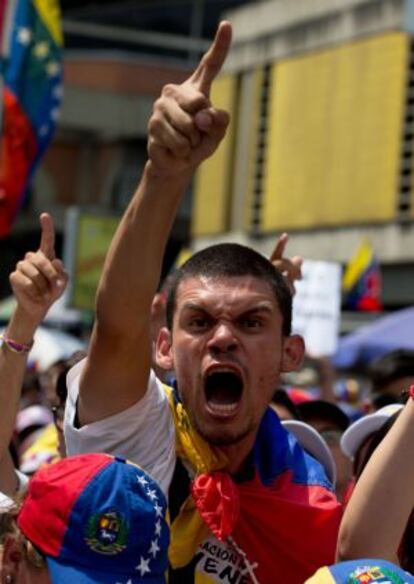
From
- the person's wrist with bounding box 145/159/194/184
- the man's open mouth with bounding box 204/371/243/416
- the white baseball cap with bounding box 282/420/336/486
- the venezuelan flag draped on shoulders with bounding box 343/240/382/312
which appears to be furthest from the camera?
the venezuelan flag draped on shoulders with bounding box 343/240/382/312

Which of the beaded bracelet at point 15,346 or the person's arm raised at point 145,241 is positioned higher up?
the person's arm raised at point 145,241

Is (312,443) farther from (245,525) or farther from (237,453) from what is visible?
(245,525)

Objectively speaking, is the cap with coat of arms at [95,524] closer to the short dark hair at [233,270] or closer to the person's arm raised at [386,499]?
the person's arm raised at [386,499]

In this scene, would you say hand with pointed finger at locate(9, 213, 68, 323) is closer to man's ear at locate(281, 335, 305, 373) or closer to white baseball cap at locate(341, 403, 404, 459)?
man's ear at locate(281, 335, 305, 373)

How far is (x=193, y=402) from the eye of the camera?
→ 13.8 feet

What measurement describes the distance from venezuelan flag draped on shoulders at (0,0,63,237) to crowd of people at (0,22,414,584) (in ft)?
27.4

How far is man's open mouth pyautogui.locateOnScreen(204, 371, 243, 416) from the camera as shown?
417 centimetres

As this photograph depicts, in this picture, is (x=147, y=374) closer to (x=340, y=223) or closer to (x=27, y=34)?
(x=27, y=34)

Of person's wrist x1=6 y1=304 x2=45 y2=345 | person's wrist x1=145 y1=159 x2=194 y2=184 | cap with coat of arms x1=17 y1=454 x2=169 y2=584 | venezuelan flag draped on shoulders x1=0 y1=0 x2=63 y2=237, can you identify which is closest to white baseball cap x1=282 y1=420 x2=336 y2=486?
person's wrist x1=6 y1=304 x2=45 y2=345

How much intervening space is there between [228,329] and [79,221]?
25.5 meters

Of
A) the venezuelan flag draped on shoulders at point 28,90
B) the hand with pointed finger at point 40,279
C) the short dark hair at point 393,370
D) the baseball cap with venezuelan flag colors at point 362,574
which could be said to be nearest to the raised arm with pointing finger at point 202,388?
the hand with pointed finger at point 40,279

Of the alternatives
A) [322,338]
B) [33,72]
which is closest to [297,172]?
[33,72]

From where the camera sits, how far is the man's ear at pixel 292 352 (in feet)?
14.5

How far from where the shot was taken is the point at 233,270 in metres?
4.31
